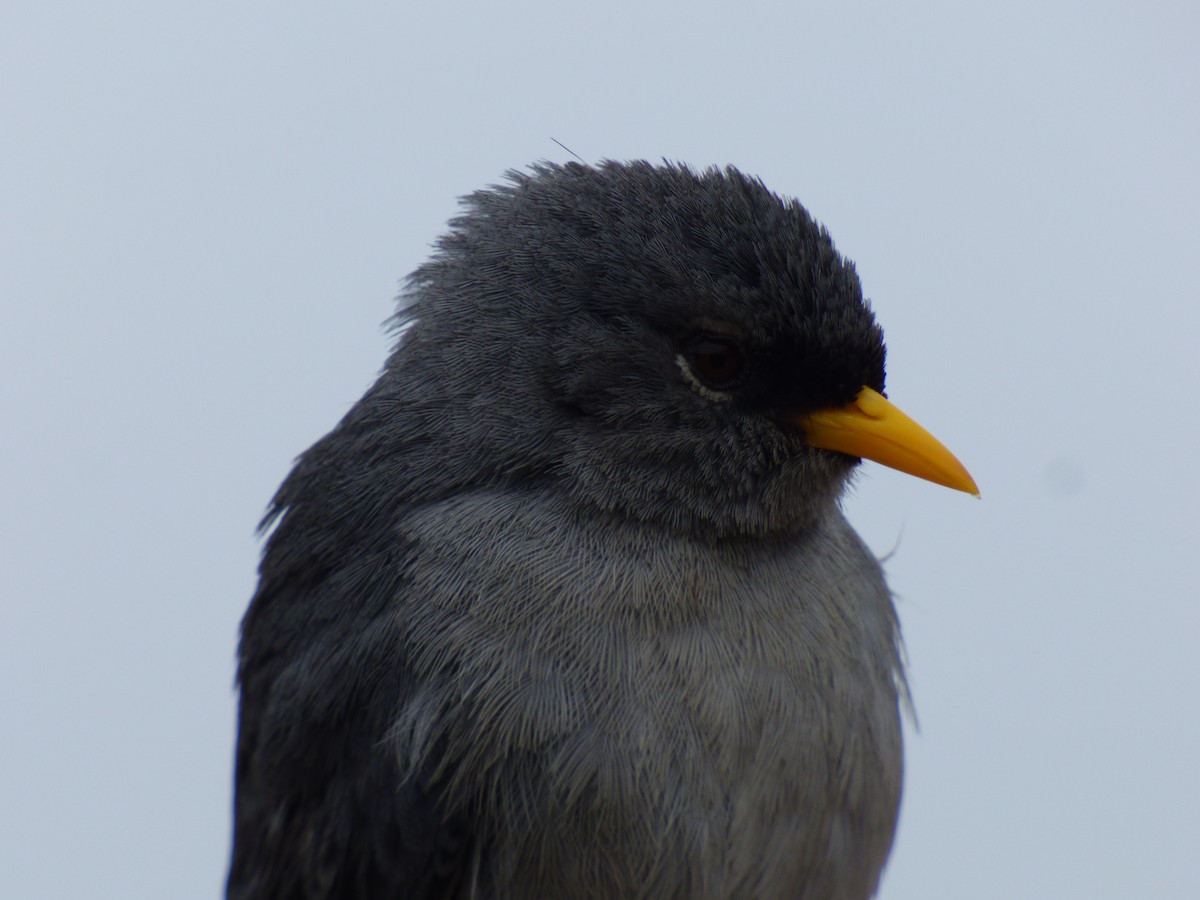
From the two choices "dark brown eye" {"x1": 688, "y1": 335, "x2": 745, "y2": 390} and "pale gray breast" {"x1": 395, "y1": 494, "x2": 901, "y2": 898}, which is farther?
"dark brown eye" {"x1": 688, "y1": 335, "x2": 745, "y2": 390}

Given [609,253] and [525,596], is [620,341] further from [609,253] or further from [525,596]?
[525,596]

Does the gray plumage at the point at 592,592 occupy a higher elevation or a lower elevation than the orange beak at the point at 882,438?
lower

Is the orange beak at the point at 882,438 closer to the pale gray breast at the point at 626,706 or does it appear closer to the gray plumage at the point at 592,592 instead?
the gray plumage at the point at 592,592

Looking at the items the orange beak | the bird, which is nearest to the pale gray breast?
the bird

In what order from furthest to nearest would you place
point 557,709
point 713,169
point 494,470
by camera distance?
point 713,169
point 494,470
point 557,709

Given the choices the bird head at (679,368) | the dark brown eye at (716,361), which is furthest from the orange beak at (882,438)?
the dark brown eye at (716,361)

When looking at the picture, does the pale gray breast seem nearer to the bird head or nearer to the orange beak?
the bird head

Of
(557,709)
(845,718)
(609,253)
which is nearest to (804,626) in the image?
(845,718)
